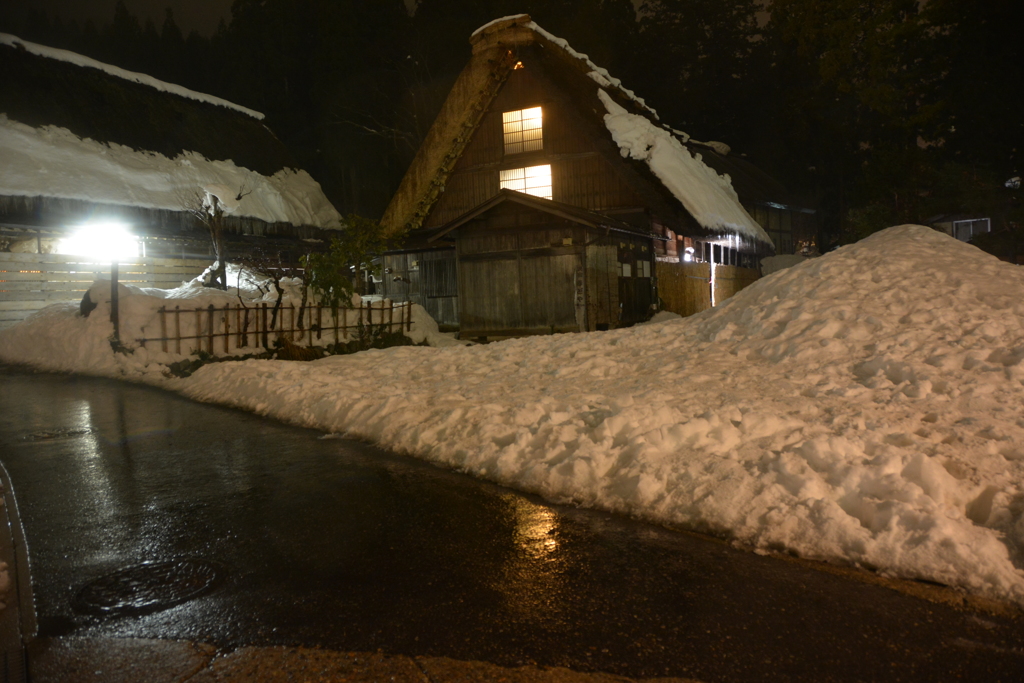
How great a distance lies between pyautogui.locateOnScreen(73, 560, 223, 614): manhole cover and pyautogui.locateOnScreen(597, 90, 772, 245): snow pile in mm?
15785

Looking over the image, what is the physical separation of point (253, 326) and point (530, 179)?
1020 centimetres

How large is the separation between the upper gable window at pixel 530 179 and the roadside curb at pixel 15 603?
55.8 feet

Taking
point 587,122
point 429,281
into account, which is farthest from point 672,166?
point 429,281

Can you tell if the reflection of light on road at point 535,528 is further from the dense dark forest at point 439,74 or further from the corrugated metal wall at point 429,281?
the dense dark forest at point 439,74

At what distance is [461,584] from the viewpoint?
10.7 feet

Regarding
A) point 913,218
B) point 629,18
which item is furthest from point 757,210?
point 629,18

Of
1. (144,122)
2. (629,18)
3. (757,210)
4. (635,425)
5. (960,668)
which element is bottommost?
(960,668)

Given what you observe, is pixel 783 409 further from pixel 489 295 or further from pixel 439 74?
pixel 439 74

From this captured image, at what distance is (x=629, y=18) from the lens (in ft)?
119

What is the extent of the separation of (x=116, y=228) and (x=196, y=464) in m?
9.03

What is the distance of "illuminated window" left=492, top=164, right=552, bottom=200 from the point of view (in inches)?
780

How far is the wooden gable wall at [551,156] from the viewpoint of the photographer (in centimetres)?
1883

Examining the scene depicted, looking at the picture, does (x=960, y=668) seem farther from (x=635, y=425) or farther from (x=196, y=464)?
(x=196, y=464)

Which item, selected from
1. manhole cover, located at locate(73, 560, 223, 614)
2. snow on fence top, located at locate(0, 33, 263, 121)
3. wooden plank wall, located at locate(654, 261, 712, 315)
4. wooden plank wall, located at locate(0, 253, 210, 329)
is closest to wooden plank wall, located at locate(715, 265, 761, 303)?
wooden plank wall, located at locate(654, 261, 712, 315)
